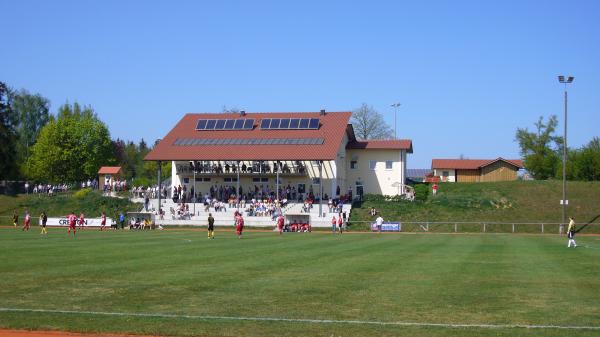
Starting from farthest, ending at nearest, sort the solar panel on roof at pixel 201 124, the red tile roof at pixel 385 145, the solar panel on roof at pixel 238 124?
1. the solar panel on roof at pixel 201 124
2. the solar panel on roof at pixel 238 124
3. the red tile roof at pixel 385 145

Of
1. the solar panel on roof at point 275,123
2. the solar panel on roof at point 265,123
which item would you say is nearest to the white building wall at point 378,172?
the solar panel on roof at point 275,123

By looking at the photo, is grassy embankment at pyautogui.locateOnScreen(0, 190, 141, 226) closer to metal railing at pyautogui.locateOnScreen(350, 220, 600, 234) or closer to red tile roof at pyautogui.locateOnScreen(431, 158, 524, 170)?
metal railing at pyautogui.locateOnScreen(350, 220, 600, 234)

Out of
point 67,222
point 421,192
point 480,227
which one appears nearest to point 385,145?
point 421,192

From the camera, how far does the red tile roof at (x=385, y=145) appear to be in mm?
71000

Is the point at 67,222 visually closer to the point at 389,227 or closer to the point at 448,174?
the point at 389,227

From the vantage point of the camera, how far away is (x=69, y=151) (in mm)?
89875

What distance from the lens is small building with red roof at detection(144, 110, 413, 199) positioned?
66.9 m

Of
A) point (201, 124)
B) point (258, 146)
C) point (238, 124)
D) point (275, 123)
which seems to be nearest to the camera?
point (258, 146)

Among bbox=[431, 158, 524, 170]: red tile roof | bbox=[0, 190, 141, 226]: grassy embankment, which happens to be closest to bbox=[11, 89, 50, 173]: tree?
bbox=[0, 190, 141, 226]: grassy embankment

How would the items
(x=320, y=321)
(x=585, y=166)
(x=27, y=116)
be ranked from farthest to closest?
(x=27, y=116) → (x=585, y=166) → (x=320, y=321)

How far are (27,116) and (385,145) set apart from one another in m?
62.5

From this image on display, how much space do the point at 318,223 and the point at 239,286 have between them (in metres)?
41.4

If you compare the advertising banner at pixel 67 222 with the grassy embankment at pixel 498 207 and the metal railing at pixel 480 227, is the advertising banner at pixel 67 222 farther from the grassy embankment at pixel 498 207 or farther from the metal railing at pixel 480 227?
the grassy embankment at pixel 498 207

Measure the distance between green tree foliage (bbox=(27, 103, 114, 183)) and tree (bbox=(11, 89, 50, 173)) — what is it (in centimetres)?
1114
